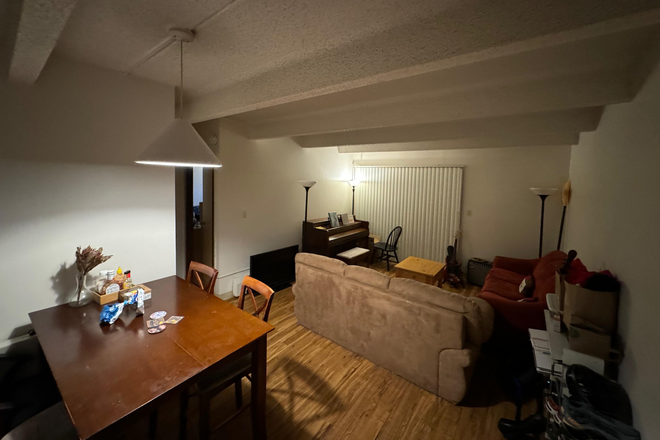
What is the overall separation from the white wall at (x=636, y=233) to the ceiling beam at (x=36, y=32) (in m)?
2.42

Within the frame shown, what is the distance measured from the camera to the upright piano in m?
4.52

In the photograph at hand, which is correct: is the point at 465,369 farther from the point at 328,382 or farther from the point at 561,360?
the point at 328,382

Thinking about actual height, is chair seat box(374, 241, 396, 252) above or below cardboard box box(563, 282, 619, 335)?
below

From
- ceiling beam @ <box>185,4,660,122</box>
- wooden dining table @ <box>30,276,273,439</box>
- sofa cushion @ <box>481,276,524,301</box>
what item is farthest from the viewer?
sofa cushion @ <box>481,276,524,301</box>

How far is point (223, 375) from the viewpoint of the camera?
5.23 ft

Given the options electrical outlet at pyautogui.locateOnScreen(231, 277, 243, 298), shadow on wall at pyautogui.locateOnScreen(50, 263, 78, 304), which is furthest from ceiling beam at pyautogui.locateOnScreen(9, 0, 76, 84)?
electrical outlet at pyautogui.locateOnScreen(231, 277, 243, 298)

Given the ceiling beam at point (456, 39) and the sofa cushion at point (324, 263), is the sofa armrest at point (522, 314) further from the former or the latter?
the ceiling beam at point (456, 39)

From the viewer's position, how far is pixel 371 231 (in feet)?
19.7

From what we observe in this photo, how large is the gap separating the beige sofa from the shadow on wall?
1852mm

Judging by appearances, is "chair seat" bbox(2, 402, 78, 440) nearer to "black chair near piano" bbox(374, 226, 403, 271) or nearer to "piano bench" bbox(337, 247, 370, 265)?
"piano bench" bbox(337, 247, 370, 265)

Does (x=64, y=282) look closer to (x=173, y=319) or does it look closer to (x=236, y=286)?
(x=173, y=319)

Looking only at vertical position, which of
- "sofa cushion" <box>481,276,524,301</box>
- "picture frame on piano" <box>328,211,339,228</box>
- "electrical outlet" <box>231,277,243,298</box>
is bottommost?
"electrical outlet" <box>231,277,243,298</box>

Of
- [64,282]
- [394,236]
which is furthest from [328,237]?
[64,282]

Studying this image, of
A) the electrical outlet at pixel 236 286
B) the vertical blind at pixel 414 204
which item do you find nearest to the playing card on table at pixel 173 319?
the electrical outlet at pixel 236 286
